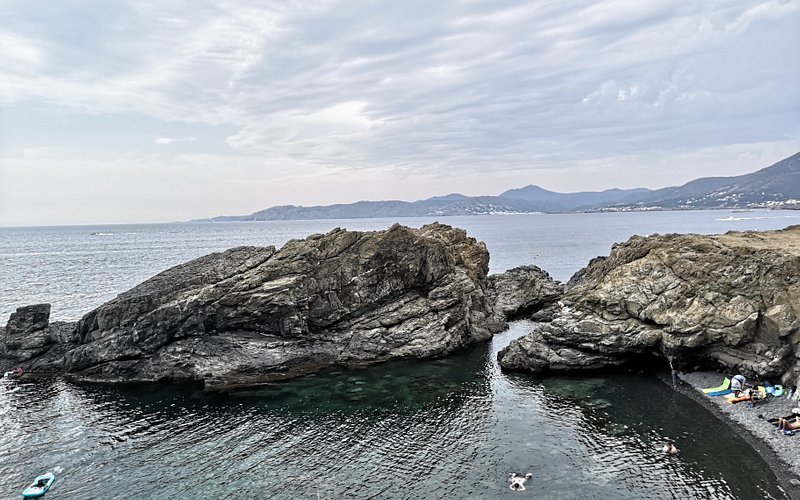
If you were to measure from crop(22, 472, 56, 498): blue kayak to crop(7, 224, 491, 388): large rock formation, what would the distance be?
17664mm

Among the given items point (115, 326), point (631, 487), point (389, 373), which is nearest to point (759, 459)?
point (631, 487)

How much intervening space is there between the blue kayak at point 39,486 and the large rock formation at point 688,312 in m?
40.4

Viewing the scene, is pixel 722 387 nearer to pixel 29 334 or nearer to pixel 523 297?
pixel 523 297

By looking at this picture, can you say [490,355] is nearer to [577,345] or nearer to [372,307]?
[577,345]

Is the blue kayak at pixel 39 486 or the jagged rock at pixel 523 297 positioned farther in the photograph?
the jagged rock at pixel 523 297

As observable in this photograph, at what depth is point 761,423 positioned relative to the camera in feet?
121

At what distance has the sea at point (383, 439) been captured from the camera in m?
31.2

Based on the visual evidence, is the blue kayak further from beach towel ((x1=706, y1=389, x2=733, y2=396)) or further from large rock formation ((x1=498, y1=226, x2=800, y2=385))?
beach towel ((x1=706, y1=389, x2=733, y2=396))

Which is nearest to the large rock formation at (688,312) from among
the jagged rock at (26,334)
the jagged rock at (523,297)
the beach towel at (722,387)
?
the beach towel at (722,387)

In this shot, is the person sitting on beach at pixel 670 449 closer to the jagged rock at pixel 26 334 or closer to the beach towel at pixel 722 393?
the beach towel at pixel 722 393

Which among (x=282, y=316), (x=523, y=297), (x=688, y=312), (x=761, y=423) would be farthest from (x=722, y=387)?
(x=282, y=316)

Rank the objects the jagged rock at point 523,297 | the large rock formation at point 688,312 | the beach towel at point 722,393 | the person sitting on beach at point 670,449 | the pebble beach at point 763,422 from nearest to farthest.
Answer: the pebble beach at point 763,422 → the person sitting on beach at point 670,449 → the beach towel at point 722,393 → the large rock formation at point 688,312 → the jagged rock at point 523,297

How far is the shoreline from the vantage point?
31.3 m

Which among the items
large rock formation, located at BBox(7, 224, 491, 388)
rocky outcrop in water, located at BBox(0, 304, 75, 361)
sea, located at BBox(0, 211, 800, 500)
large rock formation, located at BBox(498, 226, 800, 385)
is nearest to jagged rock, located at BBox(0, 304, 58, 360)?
rocky outcrop in water, located at BBox(0, 304, 75, 361)
